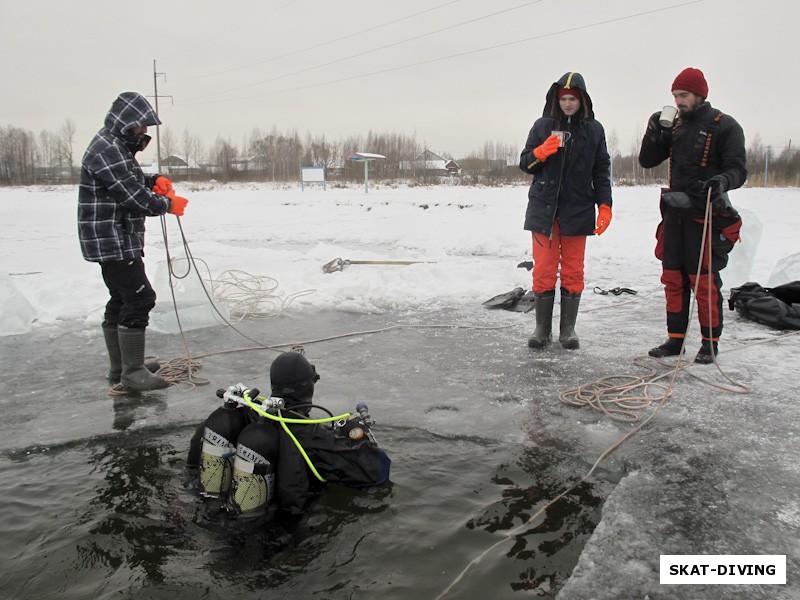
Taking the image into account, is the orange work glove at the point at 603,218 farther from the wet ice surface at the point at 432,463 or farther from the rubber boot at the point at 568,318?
the wet ice surface at the point at 432,463

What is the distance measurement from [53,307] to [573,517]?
221 inches

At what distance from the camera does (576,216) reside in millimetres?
4785

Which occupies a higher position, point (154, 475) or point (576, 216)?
point (576, 216)

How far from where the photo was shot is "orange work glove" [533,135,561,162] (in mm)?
4559

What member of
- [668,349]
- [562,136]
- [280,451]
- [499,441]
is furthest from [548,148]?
[280,451]

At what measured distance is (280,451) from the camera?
2.55m

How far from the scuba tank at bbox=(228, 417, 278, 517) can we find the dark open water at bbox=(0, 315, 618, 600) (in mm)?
91

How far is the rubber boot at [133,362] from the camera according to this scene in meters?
4.09

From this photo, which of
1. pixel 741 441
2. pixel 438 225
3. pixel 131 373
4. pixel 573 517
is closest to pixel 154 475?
pixel 131 373

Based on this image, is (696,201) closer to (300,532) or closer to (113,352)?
(300,532)

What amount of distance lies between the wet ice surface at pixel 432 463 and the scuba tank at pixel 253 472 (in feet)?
0.53

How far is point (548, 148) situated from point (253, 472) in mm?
3245

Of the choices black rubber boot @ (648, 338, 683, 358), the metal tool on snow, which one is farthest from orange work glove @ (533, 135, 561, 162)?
the metal tool on snow

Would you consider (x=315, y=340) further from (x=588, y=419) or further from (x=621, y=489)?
(x=621, y=489)
